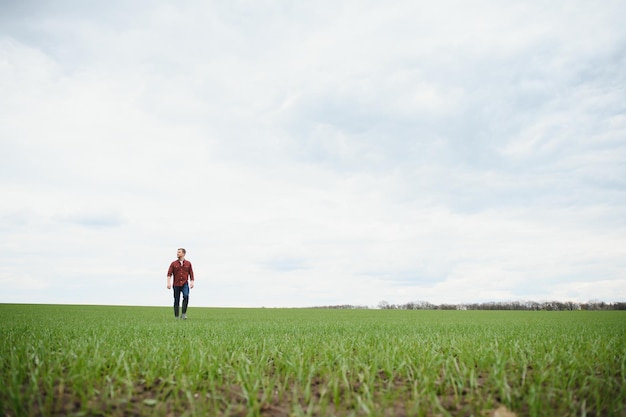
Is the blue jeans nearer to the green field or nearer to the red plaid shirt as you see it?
the red plaid shirt

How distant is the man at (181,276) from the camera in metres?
15.2

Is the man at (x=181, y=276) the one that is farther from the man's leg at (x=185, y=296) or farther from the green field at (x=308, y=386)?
the green field at (x=308, y=386)

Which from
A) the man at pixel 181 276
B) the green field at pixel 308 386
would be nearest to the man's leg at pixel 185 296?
the man at pixel 181 276

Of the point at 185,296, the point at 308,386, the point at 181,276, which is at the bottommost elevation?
the point at 308,386

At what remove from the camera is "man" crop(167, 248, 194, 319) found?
15.2 metres

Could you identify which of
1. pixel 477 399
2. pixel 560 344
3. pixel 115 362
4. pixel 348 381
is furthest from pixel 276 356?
pixel 560 344

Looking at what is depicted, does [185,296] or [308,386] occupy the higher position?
[185,296]

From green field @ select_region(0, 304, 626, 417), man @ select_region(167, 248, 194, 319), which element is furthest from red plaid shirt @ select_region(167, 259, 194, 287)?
green field @ select_region(0, 304, 626, 417)

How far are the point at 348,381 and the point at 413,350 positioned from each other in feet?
6.17

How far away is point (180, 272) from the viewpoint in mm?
15211

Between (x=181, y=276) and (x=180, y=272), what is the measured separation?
0.51ft

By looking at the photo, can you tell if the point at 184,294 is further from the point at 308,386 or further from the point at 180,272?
the point at 308,386

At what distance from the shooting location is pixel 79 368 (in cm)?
398

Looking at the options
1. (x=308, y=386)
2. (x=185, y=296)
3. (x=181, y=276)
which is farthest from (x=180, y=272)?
(x=308, y=386)
